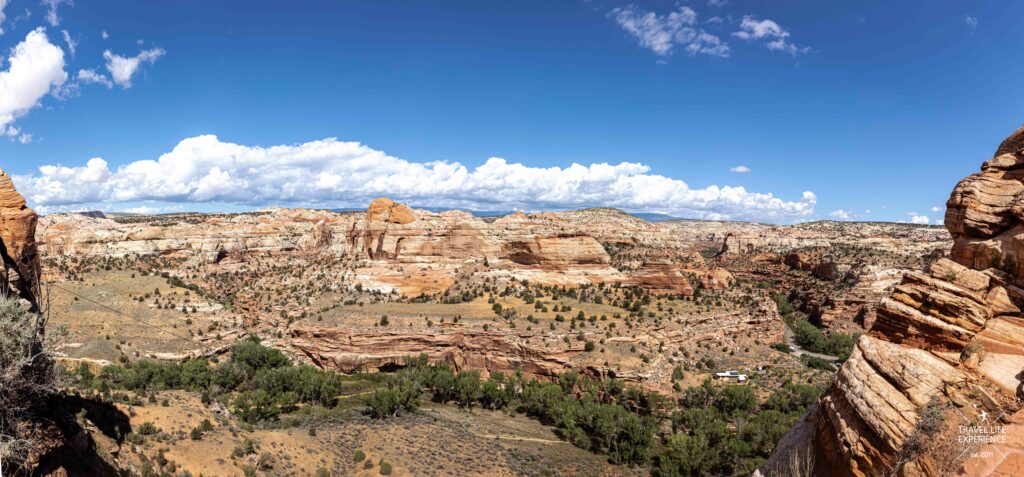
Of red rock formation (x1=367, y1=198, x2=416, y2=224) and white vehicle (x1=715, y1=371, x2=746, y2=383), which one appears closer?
white vehicle (x1=715, y1=371, x2=746, y2=383)

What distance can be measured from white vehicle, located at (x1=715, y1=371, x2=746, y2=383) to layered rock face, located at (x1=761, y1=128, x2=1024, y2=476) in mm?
28264

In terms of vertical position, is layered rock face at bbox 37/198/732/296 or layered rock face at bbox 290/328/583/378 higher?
layered rock face at bbox 37/198/732/296

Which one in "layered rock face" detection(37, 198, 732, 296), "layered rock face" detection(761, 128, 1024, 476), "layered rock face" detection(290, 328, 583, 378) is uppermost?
→ "layered rock face" detection(761, 128, 1024, 476)

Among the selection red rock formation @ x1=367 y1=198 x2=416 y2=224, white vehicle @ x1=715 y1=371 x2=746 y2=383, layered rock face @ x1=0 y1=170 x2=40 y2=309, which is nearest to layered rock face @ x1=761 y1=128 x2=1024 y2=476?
layered rock face @ x1=0 y1=170 x2=40 y2=309

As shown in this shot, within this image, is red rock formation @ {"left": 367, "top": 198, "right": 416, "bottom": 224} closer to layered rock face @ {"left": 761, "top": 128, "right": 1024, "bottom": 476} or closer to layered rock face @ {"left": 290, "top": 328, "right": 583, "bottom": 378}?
layered rock face @ {"left": 290, "top": 328, "right": 583, "bottom": 378}

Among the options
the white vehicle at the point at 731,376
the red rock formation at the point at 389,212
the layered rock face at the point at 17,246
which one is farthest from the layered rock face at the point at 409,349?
the layered rock face at the point at 17,246

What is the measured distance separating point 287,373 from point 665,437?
2609cm

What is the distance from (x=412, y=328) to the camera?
134 feet

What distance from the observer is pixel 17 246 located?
11.8m

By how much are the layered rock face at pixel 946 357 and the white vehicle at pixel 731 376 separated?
28.3 metres

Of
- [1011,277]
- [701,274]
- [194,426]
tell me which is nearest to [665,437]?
[1011,277]

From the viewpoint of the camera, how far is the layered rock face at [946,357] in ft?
22.6

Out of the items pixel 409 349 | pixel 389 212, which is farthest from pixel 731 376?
pixel 389 212

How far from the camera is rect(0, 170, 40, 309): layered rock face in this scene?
11.5 m
